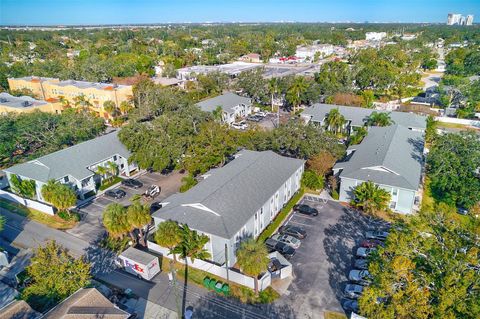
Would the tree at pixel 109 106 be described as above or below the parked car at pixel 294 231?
above

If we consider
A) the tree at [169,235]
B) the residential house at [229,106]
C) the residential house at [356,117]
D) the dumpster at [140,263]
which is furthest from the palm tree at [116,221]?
the residential house at [229,106]

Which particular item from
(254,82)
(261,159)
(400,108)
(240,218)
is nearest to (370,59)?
(400,108)

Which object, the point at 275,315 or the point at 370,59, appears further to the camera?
the point at 370,59

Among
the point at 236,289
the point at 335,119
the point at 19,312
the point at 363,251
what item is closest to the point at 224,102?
the point at 335,119

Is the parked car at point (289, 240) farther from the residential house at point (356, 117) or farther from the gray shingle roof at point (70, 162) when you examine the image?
the residential house at point (356, 117)

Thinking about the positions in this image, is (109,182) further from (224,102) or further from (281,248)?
(224,102)

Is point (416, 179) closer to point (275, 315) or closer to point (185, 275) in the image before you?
point (275, 315)
